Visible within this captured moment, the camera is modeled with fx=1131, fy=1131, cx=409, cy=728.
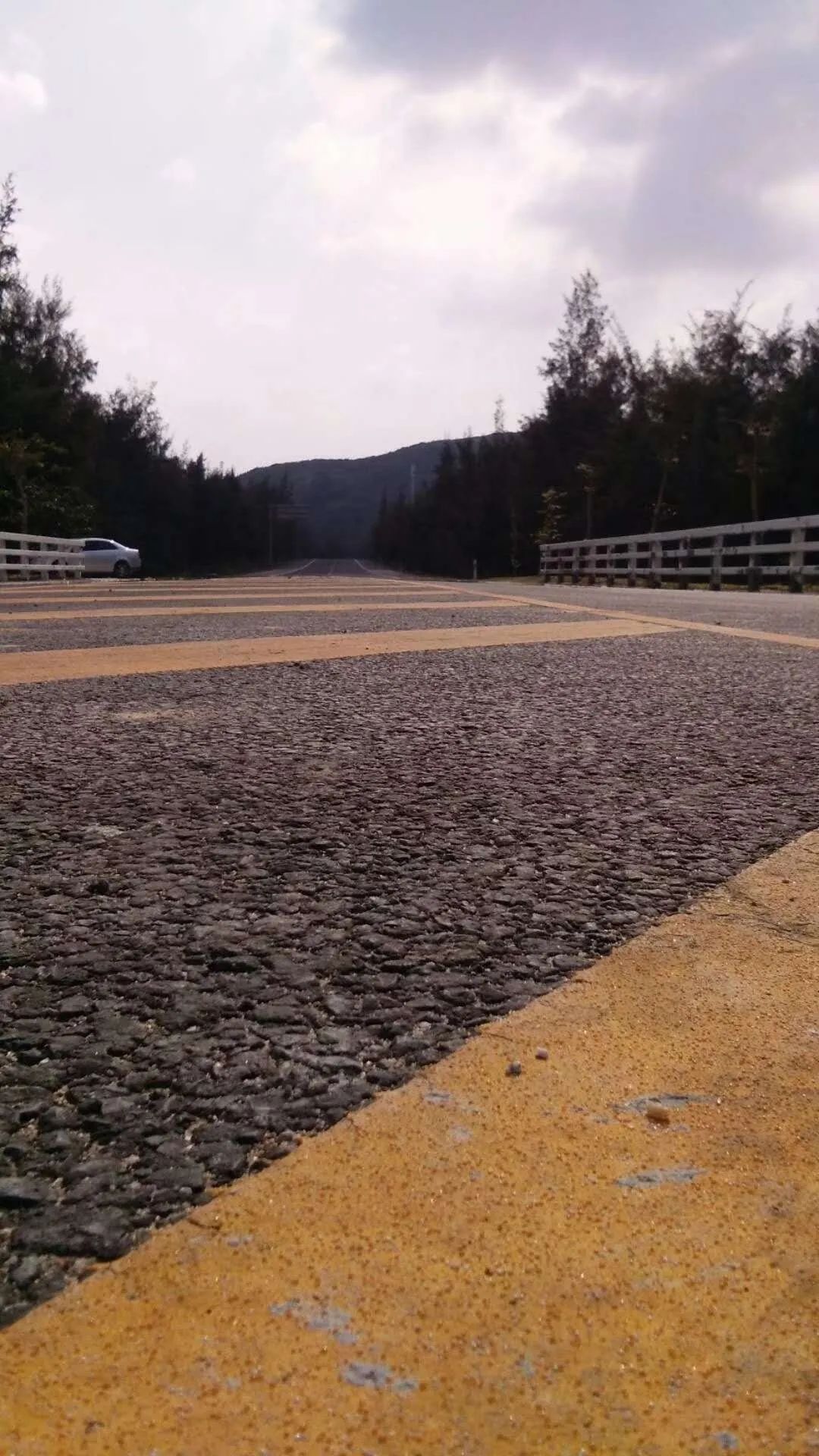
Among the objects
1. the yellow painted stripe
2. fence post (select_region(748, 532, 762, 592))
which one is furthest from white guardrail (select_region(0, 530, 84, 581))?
fence post (select_region(748, 532, 762, 592))

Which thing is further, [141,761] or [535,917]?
[141,761]

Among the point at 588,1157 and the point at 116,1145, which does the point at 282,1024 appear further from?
the point at 588,1157

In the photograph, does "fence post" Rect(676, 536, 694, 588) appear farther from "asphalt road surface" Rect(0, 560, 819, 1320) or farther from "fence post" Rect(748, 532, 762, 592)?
"asphalt road surface" Rect(0, 560, 819, 1320)

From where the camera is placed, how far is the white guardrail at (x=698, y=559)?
15.0 meters

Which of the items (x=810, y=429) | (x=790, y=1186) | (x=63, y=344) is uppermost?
(x=63, y=344)

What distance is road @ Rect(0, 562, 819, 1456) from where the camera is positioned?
100cm

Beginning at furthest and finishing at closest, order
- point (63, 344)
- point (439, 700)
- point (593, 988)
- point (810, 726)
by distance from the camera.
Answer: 1. point (63, 344)
2. point (439, 700)
3. point (810, 726)
4. point (593, 988)

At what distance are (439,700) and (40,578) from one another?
23.1 metres

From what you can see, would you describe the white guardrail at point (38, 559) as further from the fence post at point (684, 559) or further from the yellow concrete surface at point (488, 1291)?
the yellow concrete surface at point (488, 1291)

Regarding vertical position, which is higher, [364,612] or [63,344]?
[63,344]

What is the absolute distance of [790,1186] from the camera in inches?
35.9

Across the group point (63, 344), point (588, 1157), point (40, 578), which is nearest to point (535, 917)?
point (588, 1157)

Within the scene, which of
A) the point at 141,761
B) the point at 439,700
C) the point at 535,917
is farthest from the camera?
the point at 439,700

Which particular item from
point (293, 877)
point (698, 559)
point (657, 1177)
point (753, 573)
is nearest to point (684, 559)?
point (698, 559)
